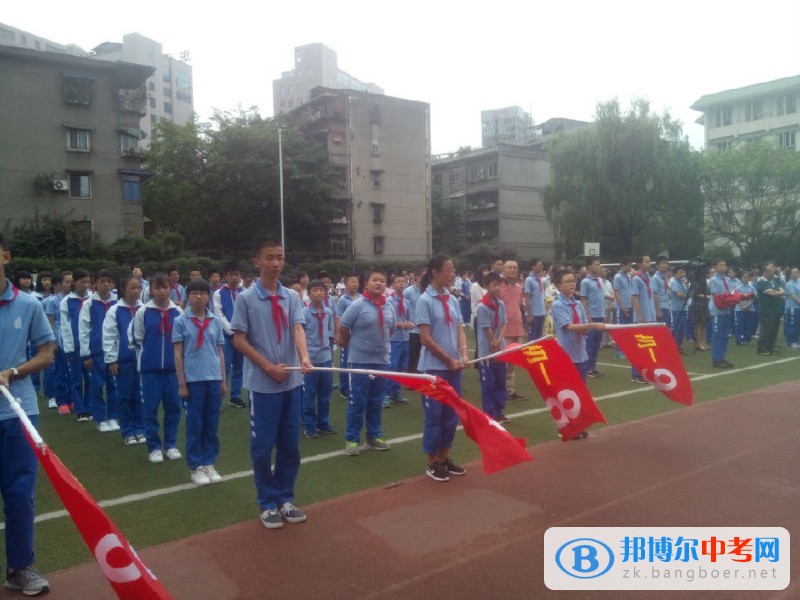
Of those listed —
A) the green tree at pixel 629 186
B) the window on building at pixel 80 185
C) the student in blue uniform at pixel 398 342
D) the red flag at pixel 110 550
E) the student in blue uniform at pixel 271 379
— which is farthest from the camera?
the green tree at pixel 629 186

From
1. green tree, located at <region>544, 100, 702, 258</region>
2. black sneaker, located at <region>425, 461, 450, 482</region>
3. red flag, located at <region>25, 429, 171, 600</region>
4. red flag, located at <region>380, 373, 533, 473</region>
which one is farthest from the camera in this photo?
green tree, located at <region>544, 100, 702, 258</region>

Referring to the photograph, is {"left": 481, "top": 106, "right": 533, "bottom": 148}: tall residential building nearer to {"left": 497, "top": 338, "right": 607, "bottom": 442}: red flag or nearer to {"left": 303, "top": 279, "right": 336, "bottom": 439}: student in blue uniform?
{"left": 303, "top": 279, "right": 336, "bottom": 439}: student in blue uniform

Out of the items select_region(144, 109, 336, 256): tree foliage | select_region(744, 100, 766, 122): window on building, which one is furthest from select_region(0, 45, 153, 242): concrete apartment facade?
select_region(744, 100, 766, 122): window on building

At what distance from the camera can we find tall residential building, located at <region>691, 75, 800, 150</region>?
5097 cm

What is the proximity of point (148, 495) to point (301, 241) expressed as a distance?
38.5 metres

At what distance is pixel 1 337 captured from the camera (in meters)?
3.81

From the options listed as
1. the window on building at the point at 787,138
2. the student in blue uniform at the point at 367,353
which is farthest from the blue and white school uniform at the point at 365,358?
the window on building at the point at 787,138

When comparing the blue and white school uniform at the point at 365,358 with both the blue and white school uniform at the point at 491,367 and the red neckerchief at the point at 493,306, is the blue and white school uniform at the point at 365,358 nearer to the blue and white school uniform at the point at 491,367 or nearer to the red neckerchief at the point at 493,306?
the blue and white school uniform at the point at 491,367

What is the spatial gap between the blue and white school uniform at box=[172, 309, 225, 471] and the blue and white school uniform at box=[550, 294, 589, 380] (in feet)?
12.4

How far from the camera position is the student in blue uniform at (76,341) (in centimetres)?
869

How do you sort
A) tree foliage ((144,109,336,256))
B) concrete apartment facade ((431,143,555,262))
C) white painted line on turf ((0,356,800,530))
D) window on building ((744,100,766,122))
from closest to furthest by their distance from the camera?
1. white painted line on turf ((0,356,800,530))
2. tree foliage ((144,109,336,256))
3. window on building ((744,100,766,122))
4. concrete apartment facade ((431,143,555,262))

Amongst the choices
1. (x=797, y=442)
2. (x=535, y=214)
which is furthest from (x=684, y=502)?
(x=535, y=214)

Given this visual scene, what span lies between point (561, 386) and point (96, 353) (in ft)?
18.5

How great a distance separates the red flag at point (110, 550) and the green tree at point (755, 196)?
40.1 meters
